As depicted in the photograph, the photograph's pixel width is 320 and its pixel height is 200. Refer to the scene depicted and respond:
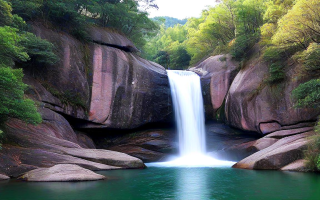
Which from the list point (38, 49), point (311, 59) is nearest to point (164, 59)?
point (38, 49)

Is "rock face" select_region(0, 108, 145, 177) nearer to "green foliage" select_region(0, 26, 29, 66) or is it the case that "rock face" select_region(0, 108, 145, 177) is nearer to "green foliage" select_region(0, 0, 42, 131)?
"green foliage" select_region(0, 0, 42, 131)

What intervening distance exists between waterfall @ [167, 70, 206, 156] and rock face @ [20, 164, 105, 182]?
41.5ft

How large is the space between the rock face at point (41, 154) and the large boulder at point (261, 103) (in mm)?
8874

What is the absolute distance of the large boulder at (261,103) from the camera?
59.8ft

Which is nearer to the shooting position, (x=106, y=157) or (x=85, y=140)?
(x=106, y=157)

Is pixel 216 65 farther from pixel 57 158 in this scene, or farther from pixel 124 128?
pixel 57 158

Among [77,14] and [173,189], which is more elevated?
[77,14]

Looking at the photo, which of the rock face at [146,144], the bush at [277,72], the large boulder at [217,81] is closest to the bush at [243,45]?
the large boulder at [217,81]

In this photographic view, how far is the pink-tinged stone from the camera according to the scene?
18906 millimetres

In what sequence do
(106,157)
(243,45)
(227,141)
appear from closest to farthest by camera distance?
(106,157), (243,45), (227,141)

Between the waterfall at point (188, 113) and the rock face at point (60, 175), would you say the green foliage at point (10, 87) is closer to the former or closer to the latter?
the rock face at point (60, 175)

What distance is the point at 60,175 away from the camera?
9922 millimetres

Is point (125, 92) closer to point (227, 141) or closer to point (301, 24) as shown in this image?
point (227, 141)

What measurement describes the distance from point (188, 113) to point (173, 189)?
14.3 meters
